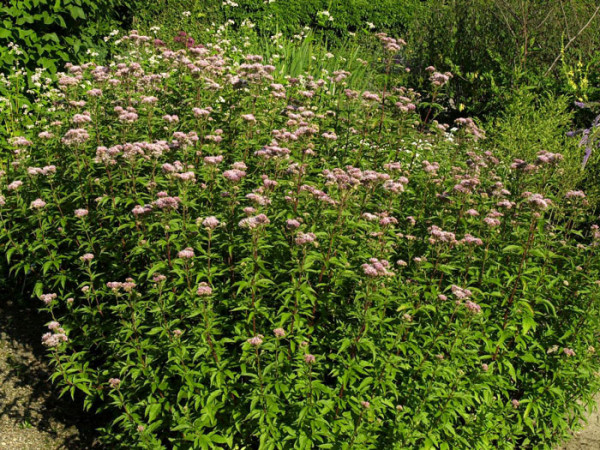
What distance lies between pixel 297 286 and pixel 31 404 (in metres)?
2.86

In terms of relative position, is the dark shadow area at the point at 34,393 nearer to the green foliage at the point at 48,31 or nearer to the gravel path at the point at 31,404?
the gravel path at the point at 31,404

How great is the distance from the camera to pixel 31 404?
15.3ft

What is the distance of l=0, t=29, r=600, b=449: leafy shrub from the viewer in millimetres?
3535

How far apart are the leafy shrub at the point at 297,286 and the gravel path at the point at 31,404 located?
0.46 meters

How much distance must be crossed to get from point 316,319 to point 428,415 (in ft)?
3.56

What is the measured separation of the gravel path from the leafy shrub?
464mm

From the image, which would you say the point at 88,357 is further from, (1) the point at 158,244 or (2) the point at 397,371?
(2) the point at 397,371

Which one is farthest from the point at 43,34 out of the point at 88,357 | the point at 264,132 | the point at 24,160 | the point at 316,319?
the point at 316,319

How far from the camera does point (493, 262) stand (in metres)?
4.13

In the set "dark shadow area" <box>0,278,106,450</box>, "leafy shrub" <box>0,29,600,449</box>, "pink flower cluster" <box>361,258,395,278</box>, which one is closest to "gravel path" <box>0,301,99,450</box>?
"dark shadow area" <box>0,278,106,450</box>

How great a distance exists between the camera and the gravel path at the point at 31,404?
435cm

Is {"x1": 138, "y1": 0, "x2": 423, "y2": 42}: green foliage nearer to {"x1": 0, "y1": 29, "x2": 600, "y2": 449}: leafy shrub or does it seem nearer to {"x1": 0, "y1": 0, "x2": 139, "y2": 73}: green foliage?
{"x1": 0, "y1": 0, "x2": 139, "y2": 73}: green foliage

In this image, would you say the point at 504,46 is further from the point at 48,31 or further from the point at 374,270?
the point at 374,270

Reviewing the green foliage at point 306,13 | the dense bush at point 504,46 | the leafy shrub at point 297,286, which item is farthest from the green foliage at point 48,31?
the dense bush at point 504,46
